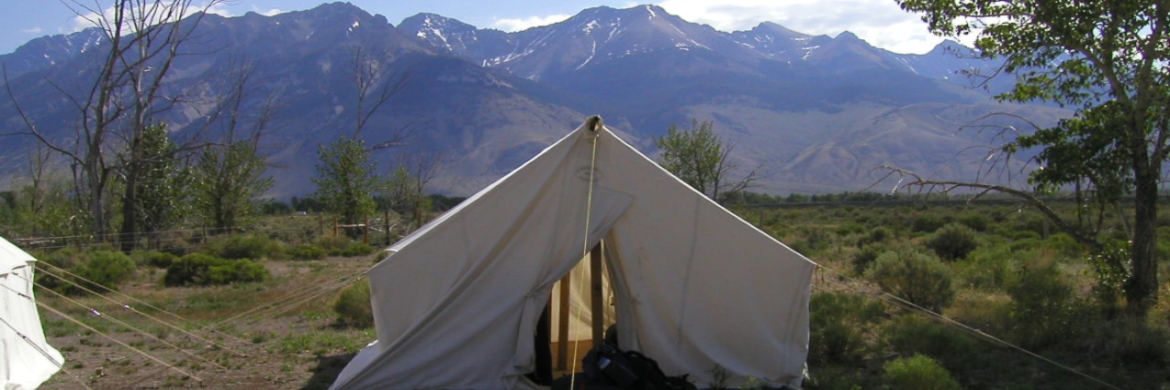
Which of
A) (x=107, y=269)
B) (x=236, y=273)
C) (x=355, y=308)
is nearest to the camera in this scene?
(x=355, y=308)

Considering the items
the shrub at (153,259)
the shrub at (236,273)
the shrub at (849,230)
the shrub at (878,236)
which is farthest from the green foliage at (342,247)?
the shrub at (849,230)

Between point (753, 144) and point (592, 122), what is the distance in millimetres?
127237

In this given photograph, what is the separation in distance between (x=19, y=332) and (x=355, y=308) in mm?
4974

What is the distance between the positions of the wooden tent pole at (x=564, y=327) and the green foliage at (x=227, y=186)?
87.7 ft

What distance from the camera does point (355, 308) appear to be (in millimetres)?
12539

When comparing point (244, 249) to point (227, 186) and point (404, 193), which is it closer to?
point (227, 186)

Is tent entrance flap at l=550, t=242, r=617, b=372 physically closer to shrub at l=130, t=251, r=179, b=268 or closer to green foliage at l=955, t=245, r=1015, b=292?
green foliage at l=955, t=245, r=1015, b=292

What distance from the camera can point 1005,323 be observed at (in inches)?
408

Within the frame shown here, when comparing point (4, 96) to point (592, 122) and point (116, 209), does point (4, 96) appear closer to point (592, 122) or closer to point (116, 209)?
point (116, 209)

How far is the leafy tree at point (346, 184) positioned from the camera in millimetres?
33469

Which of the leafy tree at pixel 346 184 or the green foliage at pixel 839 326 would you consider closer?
the green foliage at pixel 839 326

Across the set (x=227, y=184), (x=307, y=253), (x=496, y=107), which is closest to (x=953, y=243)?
(x=307, y=253)

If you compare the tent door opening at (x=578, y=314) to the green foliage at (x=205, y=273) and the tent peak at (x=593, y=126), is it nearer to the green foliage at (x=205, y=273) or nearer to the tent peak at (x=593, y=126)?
the tent peak at (x=593, y=126)

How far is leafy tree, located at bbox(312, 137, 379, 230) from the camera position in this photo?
33469 mm
